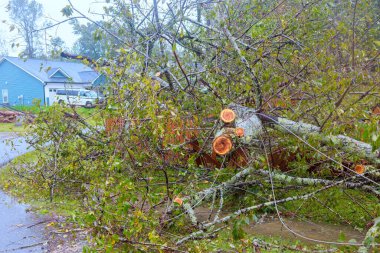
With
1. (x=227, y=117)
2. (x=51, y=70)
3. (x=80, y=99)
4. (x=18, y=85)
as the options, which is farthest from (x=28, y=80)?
(x=227, y=117)

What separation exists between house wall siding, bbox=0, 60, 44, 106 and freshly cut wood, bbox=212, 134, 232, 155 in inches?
1007

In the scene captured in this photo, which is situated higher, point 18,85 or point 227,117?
point 18,85

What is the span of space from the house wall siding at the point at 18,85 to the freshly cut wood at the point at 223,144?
25.6 m

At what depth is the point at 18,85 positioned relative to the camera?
27.9m

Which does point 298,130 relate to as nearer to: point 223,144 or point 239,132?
point 239,132

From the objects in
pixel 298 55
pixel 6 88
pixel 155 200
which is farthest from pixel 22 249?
pixel 6 88

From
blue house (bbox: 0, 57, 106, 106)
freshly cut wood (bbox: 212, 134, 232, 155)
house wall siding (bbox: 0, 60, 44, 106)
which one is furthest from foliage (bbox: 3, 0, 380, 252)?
house wall siding (bbox: 0, 60, 44, 106)

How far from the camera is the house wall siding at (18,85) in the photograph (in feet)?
88.8

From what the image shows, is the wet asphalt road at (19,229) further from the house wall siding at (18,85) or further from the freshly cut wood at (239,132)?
the house wall siding at (18,85)

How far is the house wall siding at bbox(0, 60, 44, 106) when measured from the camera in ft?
88.8

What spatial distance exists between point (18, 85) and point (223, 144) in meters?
27.9

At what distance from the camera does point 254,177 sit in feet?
15.6

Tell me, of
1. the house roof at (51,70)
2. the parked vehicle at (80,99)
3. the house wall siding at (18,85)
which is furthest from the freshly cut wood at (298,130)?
the house wall siding at (18,85)

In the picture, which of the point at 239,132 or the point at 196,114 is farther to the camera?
the point at 196,114
